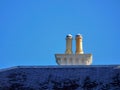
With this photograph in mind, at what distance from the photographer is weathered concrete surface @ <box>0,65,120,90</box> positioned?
133 feet

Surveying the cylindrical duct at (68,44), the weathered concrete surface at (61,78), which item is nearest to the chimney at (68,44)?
the cylindrical duct at (68,44)

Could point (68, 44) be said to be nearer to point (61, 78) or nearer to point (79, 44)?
point (79, 44)

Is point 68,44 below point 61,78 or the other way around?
the other way around

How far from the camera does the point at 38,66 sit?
4341cm

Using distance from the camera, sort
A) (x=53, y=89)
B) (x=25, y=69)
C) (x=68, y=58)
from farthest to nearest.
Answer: (x=68, y=58) < (x=25, y=69) < (x=53, y=89)

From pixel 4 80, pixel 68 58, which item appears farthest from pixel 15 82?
pixel 68 58

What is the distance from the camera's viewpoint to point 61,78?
4178cm

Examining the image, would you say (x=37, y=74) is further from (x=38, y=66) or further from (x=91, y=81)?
(x=91, y=81)

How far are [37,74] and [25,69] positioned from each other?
3.89ft

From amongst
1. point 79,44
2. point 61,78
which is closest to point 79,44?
point 79,44

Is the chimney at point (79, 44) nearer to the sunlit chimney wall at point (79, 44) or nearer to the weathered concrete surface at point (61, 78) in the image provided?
the sunlit chimney wall at point (79, 44)

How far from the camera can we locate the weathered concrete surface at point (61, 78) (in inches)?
1596

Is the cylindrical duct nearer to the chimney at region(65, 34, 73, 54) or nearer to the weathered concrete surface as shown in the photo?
the chimney at region(65, 34, 73, 54)

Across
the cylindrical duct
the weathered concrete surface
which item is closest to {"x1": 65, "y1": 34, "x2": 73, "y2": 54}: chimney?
the cylindrical duct
